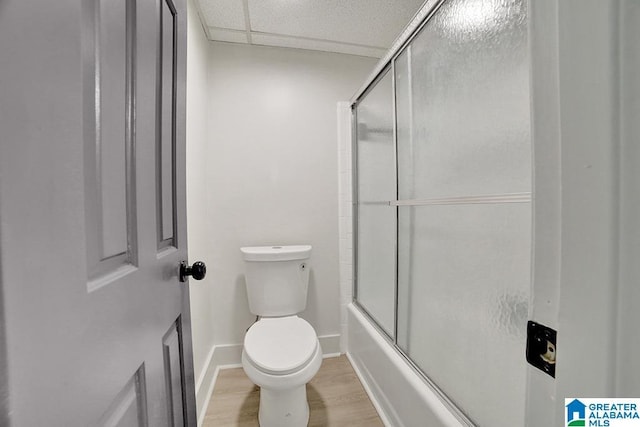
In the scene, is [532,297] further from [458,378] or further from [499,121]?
[458,378]

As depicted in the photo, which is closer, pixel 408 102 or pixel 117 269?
pixel 117 269

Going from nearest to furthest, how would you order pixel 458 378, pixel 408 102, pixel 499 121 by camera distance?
pixel 499 121
pixel 458 378
pixel 408 102

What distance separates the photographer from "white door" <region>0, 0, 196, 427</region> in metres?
0.24

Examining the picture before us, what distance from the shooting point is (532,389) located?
0.35 m

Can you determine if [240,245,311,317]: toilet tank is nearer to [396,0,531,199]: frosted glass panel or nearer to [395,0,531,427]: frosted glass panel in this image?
[395,0,531,427]: frosted glass panel

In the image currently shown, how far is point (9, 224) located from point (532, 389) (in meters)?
0.60

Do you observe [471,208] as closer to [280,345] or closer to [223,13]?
[280,345]

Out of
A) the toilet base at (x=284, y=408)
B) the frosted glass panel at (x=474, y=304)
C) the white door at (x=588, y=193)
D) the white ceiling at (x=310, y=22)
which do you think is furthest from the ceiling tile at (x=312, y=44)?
the toilet base at (x=284, y=408)

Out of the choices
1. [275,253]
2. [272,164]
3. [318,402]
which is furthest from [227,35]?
[318,402]

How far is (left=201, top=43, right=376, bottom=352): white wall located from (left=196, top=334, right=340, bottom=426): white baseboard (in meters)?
0.05

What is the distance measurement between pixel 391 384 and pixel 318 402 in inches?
17.6

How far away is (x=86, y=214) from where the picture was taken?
343 mm

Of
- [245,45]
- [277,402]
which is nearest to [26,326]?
[277,402]

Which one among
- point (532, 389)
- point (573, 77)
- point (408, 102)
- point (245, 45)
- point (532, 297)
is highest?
point (245, 45)
